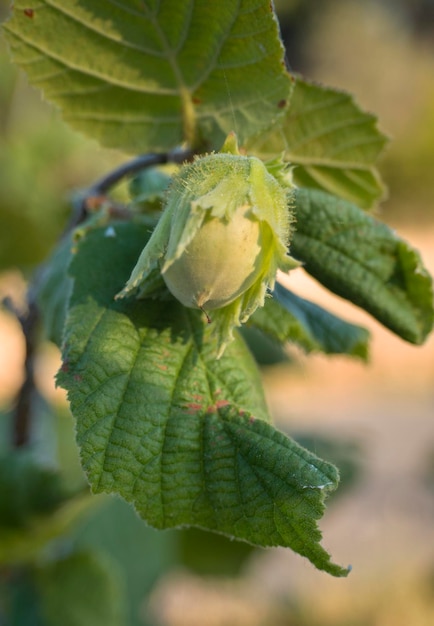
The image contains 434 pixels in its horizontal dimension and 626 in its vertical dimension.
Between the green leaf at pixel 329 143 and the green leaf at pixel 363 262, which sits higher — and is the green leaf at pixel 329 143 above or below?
above

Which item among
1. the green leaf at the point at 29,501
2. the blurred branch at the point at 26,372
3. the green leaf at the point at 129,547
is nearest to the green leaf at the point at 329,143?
the blurred branch at the point at 26,372

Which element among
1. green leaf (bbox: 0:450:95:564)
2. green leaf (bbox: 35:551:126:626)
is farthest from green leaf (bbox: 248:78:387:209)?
green leaf (bbox: 35:551:126:626)

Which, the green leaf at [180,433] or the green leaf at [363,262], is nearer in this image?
the green leaf at [180,433]

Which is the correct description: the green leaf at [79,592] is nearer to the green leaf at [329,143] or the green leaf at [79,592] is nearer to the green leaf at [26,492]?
the green leaf at [26,492]

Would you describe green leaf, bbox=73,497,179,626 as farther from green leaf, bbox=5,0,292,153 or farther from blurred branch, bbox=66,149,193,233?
green leaf, bbox=5,0,292,153

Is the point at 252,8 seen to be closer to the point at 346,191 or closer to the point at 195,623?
the point at 346,191

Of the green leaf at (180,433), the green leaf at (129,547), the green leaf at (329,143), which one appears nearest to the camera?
the green leaf at (180,433)

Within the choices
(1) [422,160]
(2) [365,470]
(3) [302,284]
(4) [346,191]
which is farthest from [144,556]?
(1) [422,160]
